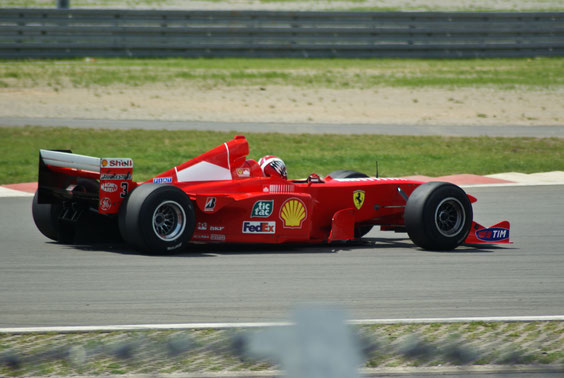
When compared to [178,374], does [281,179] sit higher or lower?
higher

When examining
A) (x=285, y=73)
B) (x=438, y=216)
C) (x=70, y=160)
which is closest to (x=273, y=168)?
(x=438, y=216)

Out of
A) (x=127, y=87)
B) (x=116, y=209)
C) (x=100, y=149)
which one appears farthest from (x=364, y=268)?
(x=127, y=87)

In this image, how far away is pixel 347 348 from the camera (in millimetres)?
3510

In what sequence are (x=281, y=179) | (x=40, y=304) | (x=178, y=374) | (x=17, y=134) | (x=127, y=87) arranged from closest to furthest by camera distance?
(x=178, y=374)
(x=40, y=304)
(x=281, y=179)
(x=17, y=134)
(x=127, y=87)

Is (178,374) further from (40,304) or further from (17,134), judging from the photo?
(17,134)

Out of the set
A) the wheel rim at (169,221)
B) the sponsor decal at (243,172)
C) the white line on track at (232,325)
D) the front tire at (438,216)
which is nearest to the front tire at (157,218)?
the wheel rim at (169,221)

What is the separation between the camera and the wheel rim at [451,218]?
930cm

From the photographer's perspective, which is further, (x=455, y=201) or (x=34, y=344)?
(x=455, y=201)

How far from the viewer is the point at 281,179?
9.23 metres

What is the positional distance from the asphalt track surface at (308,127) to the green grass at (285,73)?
4.46 metres

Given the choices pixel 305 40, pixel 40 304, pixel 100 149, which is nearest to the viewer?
pixel 40 304

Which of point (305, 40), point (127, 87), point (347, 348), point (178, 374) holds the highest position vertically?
point (305, 40)

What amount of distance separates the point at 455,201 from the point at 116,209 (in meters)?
3.40

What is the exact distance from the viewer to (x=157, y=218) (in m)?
8.50
